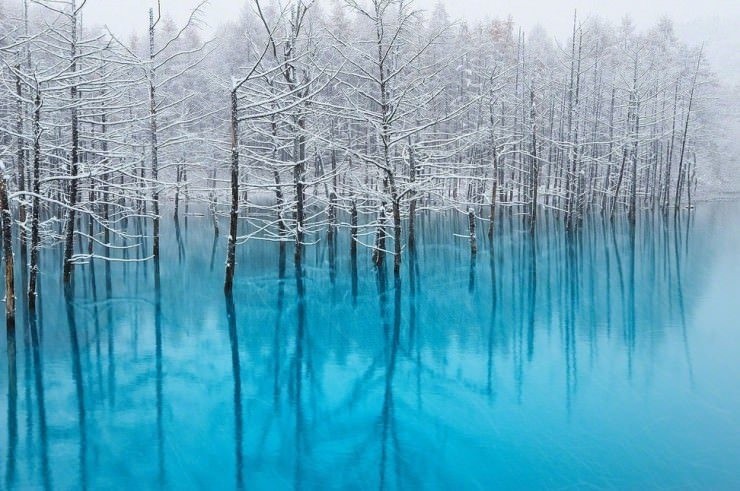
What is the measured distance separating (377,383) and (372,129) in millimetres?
27166

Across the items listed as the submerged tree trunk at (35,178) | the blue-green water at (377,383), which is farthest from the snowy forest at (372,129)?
the blue-green water at (377,383)

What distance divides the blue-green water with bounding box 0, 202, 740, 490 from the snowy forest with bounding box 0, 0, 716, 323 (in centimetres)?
324

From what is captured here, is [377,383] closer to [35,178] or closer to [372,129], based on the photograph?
[35,178]

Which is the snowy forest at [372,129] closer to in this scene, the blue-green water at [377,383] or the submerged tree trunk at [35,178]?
the submerged tree trunk at [35,178]

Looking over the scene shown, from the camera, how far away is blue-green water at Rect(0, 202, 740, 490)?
8242 mm

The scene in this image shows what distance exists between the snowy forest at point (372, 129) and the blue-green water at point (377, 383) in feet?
10.6

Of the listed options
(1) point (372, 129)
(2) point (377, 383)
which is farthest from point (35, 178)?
(1) point (372, 129)

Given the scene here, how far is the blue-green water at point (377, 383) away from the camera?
8242mm

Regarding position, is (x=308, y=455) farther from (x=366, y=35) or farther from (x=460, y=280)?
(x=366, y=35)

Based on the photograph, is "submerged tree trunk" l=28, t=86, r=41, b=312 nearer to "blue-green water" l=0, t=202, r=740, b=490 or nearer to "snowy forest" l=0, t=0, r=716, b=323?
"blue-green water" l=0, t=202, r=740, b=490

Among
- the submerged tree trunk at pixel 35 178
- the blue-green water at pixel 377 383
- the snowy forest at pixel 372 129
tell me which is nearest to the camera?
the blue-green water at pixel 377 383

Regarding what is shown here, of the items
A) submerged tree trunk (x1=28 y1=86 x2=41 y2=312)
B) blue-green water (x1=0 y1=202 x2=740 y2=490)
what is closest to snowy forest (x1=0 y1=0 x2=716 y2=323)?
submerged tree trunk (x1=28 y1=86 x2=41 y2=312)

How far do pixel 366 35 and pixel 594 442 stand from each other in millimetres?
48421

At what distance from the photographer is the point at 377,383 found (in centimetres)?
1166
